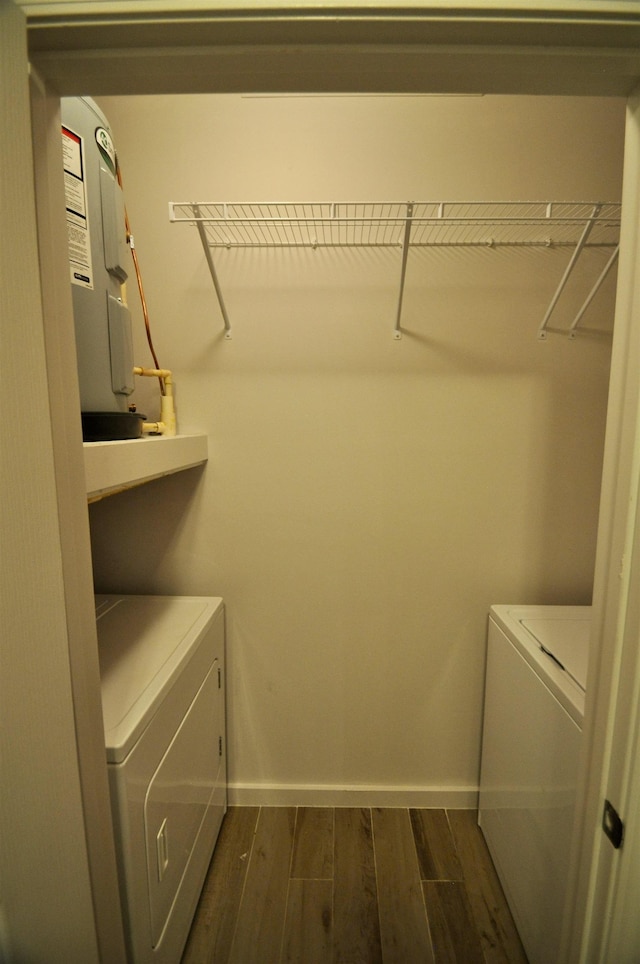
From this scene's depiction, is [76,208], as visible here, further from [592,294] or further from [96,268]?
[592,294]

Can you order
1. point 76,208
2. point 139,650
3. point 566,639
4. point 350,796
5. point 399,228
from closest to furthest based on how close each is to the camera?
point 76,208 → point 139,650 → point 566,639 → point 399,228 → point 350,796

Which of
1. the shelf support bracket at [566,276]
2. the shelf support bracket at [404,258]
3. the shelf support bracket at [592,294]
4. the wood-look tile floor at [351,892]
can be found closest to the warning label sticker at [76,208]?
the shelf support bracket at [404,258]

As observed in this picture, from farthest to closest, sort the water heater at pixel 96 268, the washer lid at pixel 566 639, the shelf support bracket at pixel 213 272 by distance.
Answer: the shelf support bracket at pixel 213 272 < the washer lid at pixel 566 639 < the water heater at pixel 96 268

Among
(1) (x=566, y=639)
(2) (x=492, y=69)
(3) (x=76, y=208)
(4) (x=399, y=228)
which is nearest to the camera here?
(2) (x=492, y=69)

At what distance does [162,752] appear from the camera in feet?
3.11

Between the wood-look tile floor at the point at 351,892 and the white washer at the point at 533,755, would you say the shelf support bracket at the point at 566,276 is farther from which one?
the wood-look tile floor at the point at 351,892

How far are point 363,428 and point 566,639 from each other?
3.02 feet

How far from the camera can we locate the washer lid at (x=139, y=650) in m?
0.84

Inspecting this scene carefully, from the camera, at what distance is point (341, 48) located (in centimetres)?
51

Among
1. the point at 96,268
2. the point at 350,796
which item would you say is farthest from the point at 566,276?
the point at 350,796

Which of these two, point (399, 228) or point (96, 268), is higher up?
point (399, 228)

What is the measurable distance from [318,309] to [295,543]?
839 mm

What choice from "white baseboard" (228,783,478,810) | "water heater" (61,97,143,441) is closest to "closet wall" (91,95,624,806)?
"white baseboard" (228,783,478,810)

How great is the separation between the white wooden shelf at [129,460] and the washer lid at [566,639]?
1.16 meters
